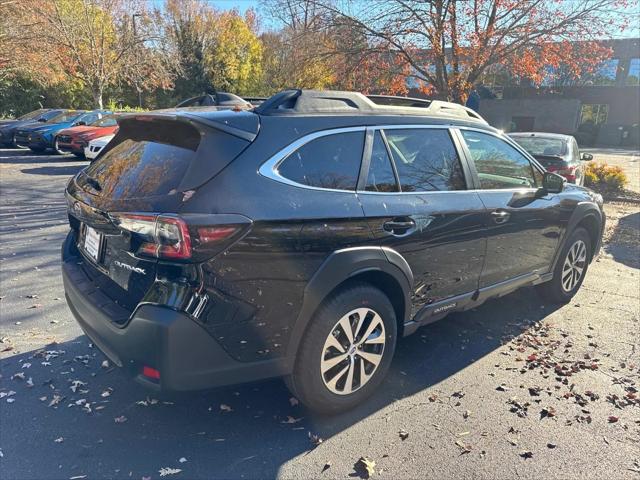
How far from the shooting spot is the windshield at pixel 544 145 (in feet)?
32.0

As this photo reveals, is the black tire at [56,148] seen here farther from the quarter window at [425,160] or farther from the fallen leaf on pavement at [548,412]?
the fallen leaf on pavement at [548,412]

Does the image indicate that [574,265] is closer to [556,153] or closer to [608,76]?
[556,153]

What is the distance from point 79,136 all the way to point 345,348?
15.7 meters

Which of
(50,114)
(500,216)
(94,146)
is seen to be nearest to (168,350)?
(500,216)

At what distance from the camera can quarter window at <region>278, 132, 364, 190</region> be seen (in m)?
2.63

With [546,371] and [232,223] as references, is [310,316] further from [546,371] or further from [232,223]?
[546,371]

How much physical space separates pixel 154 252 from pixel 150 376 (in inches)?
24.2

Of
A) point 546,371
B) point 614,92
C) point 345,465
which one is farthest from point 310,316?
point 614,92

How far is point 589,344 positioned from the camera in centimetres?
406

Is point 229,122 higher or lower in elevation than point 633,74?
lower

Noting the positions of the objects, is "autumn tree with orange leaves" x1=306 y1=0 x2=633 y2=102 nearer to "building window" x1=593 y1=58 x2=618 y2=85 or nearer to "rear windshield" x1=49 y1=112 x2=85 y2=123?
"rear windshield" x1=49 y1=112 x2=85 y2=123

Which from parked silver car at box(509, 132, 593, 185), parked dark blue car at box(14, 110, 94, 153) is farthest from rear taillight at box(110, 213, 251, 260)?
parked dark blue car at box(14, 110, 94, 153)

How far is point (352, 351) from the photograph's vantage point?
116 inches

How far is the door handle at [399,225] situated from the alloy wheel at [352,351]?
1.67 ft
